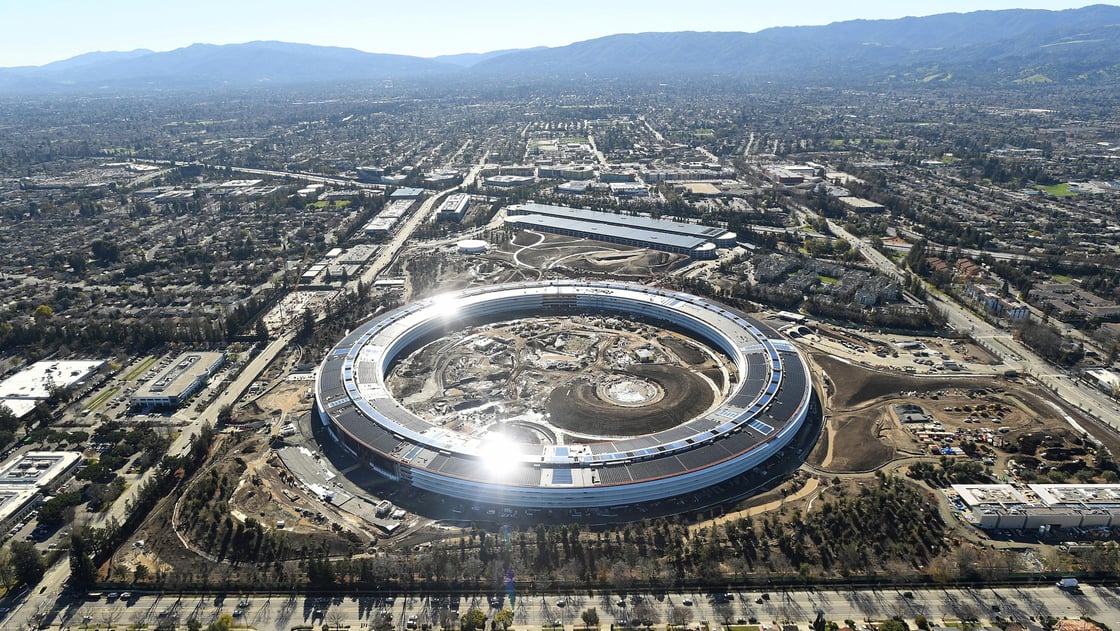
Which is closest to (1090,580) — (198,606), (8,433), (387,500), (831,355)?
(831,355)

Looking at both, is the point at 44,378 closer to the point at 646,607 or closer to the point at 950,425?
the point at 646,607

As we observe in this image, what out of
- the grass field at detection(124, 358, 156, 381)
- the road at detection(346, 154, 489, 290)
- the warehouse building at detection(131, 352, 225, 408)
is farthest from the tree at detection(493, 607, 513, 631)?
the road at detection(346, 154, 489, 290)

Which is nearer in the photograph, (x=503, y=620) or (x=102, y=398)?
(x=503, y=620)

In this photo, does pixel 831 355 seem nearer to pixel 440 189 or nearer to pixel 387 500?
pixel 387 500


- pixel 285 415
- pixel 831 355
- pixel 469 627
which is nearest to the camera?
pixel 469 627

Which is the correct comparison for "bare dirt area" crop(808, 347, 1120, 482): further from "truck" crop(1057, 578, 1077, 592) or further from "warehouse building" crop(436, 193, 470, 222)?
"warehouse building" crop(436, 193, 470, 222)

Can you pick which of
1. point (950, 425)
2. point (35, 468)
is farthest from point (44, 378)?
point (950, 425)
